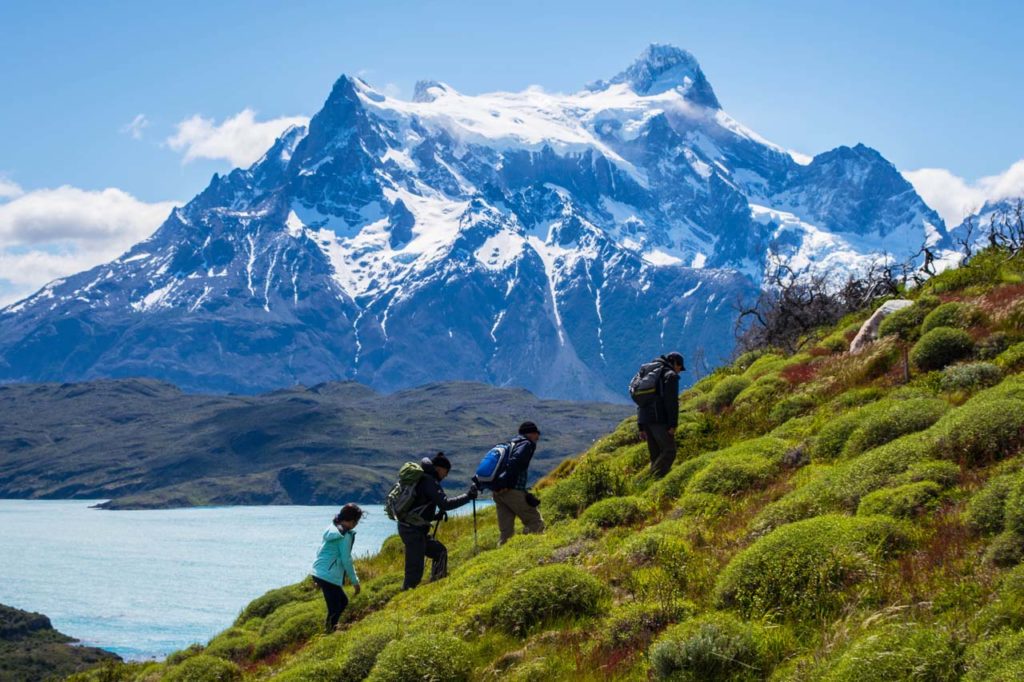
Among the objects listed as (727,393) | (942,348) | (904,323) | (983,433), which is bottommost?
(983,433)

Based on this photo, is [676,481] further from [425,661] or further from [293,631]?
[293,631]

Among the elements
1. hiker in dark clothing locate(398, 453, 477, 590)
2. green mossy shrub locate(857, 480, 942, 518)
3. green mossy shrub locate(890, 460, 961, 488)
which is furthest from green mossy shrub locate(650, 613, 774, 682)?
hiker in dark clothing locate(398, 453, 477, 590)

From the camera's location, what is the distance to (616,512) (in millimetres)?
17547

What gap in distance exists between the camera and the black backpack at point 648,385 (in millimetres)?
20047

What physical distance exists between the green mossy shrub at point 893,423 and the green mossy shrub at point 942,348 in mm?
3396

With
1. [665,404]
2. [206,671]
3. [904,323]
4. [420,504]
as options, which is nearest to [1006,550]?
[665,404]

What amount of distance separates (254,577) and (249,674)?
6368 inches

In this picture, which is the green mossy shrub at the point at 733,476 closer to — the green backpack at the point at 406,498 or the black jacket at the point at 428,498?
the black jacket at the point at 428,498

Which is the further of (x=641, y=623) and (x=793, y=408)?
(x=793, y=408)

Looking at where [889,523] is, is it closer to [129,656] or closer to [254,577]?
[129,656]

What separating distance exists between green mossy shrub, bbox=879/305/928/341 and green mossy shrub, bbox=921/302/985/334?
1.47 feet

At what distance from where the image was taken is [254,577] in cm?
17250

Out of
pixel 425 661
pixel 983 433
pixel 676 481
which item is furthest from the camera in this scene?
pixel 676 481

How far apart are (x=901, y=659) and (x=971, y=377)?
10.0 metres
